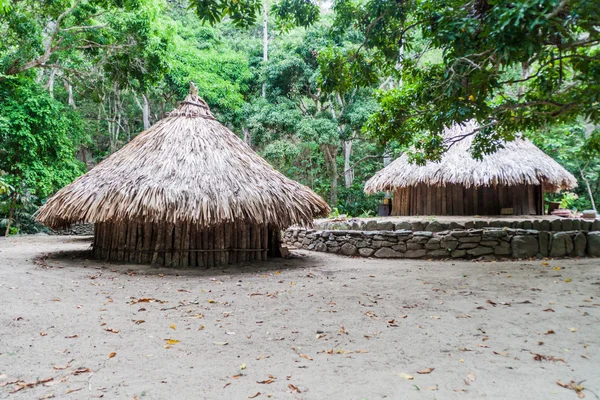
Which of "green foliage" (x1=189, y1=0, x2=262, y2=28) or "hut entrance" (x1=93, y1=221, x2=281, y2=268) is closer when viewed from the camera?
"green foliage" (x1=189, y1=0, x2=262, y2=28)

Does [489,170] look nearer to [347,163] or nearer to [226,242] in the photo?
[226,242]

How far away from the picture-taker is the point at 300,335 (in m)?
3.71

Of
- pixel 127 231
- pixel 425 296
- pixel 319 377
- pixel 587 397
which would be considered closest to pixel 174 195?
pixel 127 231

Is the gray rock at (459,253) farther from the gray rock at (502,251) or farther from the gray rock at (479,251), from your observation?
the gray rock at (502,251)

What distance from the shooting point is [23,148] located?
487 inches

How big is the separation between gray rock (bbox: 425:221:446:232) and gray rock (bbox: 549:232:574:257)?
2.07 metres

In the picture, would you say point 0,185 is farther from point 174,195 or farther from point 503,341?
point 503,341

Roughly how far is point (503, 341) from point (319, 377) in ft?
5.70

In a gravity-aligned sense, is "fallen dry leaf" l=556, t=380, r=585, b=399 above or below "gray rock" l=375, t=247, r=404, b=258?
below

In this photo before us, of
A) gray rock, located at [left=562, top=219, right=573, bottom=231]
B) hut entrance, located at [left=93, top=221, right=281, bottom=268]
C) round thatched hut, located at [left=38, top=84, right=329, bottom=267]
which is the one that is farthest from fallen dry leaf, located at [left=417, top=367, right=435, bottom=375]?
gray rock, located at [left=562, top=219, right=573, bottom=231]

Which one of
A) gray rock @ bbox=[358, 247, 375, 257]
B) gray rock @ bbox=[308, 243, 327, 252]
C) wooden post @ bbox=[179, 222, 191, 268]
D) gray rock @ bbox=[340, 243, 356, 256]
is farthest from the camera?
gray rock @ bbox=[308, 243, 327, 252]

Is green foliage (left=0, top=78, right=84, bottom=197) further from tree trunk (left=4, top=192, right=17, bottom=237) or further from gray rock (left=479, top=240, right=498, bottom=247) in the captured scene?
gray rock (left=479, top=240, right=498, bottom=247)

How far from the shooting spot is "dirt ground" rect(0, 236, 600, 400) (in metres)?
2.68

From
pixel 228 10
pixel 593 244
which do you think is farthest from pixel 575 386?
pixel 593 244
